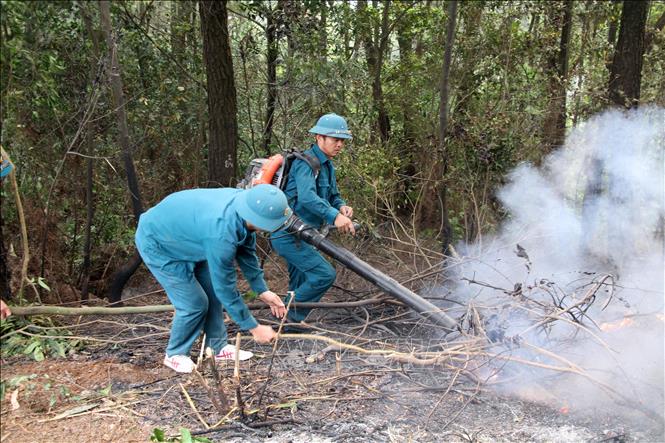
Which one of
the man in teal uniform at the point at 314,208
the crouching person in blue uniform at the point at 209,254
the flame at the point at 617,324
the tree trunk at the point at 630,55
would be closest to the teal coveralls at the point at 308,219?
the man in teal uniform at the point at 314,208

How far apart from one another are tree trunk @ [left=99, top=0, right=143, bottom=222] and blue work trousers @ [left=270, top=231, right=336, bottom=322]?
6.19 feet

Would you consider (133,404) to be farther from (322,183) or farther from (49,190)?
(49,190)

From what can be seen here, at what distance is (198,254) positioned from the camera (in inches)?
153

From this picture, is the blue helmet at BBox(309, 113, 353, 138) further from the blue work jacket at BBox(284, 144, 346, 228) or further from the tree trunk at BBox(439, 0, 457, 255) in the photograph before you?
the tree trunk at BBox(439, 0, 457, 255)

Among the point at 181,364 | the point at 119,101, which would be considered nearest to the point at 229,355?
the point at 181,364

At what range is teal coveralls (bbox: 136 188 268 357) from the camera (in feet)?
11.7

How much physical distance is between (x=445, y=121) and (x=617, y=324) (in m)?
2.87

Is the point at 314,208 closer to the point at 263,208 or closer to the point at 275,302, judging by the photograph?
the point at 275,302

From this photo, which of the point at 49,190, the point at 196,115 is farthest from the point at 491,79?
the point at 49,190

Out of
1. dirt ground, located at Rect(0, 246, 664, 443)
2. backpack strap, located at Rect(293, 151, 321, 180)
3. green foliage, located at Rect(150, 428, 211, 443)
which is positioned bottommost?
dirt ground, located at Rect(0, 246, 664, 443)

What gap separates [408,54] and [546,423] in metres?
6.70

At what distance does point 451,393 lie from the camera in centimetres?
399

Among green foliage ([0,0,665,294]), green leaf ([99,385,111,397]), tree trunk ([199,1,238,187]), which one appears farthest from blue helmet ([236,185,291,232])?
tree trunk ([199,1,238,187])

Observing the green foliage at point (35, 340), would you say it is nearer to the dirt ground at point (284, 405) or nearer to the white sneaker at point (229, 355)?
the dirt ground at point (284, 405)
